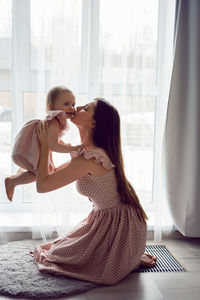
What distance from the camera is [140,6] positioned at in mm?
2605

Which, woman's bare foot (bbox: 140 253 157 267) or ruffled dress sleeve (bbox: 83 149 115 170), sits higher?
ruffled dress sleeve (bbox: 83 149 115 170)

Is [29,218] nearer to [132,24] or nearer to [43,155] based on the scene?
[43,155]

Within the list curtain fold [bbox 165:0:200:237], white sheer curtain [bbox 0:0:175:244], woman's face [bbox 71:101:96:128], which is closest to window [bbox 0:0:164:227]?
white sheer curtain [bbox 0:0:175:244]

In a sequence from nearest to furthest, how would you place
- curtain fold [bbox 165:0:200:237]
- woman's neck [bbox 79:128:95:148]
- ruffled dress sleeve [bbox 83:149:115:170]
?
1. ruffled dress sleeve [bbox 83:149:115:170]
2. woman's neck [bbox 79:128:95:148]
3. curtain fold [bbox 165:0:200:237]

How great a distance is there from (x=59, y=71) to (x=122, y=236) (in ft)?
3.81

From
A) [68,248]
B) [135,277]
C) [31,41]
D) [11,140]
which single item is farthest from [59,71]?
[135,277]

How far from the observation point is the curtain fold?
104 inches

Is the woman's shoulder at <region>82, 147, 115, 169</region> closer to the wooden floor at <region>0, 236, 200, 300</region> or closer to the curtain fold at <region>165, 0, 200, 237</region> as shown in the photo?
the wooden floor at <region>0, 236, 200, 300</region>

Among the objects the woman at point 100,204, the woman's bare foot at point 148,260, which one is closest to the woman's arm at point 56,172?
the woman at point 100,204

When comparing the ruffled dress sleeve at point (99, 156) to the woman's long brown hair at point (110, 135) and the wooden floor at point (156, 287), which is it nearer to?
the woman's long brown hair at point (110, 135)

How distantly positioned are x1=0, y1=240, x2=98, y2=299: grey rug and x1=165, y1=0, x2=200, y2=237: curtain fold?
1.02 m

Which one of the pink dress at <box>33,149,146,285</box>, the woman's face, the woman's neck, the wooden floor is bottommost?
the wooden floor

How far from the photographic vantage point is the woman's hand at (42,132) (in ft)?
6.78

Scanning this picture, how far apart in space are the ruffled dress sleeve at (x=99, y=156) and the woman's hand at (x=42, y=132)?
0.23 m
